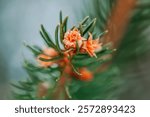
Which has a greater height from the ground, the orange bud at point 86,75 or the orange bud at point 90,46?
the orange bud at point 90,46

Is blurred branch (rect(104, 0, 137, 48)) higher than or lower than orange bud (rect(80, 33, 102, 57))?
higher

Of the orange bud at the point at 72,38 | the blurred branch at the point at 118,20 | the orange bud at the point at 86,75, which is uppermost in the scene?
the blurred branch at the point at 118,20

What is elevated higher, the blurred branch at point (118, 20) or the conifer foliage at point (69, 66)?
the blurred branch at point (118, 20)

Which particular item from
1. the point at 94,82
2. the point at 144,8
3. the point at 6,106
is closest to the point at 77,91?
the point at 94,82

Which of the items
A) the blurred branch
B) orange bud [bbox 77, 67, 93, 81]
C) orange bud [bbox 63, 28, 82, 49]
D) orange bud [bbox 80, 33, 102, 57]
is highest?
the blurred branch

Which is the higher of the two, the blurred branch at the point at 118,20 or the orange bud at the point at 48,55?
the blurred branch at the point at 118,20

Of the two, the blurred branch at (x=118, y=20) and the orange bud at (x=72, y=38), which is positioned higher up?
the blurred branch at (x=118, y=20)

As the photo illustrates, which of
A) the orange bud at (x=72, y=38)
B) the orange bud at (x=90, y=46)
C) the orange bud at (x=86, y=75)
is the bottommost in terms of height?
the orange bud at (x=86, y=75)

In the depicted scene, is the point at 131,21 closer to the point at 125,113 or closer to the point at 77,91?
the point at 77,91

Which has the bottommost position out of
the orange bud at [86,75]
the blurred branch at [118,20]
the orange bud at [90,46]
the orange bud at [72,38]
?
the orange bud at [86,75]

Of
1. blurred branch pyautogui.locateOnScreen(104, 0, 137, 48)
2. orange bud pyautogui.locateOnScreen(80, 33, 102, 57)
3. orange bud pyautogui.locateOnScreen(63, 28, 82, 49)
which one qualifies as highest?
blurred branch pyautogui.locateOnScreen(104, 0, 137, 48)

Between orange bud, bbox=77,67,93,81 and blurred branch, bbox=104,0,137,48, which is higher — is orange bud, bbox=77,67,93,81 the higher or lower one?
the lower one
